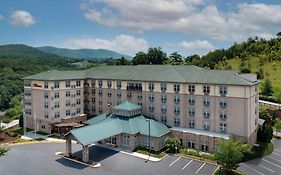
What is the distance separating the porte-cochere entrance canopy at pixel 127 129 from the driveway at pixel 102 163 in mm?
3254

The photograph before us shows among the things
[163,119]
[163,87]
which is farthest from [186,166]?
[163,87]

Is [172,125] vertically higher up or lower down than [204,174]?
higher up

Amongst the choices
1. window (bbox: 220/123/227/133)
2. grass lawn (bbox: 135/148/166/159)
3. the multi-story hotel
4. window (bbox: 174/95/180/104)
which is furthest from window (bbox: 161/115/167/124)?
window (bbox: 220/123/227/133)

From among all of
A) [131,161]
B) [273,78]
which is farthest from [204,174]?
[273,78]

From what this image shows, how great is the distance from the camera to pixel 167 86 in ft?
180

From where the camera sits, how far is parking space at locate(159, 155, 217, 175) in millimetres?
39844

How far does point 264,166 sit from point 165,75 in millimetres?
24131

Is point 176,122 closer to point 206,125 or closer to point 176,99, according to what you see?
point 176,99

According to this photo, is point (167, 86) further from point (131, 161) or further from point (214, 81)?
point (131, 161)

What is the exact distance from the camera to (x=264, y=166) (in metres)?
42.3

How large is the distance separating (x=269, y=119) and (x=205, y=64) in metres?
67.8

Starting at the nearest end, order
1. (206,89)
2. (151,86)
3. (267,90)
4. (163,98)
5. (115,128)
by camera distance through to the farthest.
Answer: (115,128) → (206,89) → (163,98) → (151,86) → (267,90)

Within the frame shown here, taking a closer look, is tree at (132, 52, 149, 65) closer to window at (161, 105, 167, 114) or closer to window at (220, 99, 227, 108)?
window at (161, 105, 167, 114)

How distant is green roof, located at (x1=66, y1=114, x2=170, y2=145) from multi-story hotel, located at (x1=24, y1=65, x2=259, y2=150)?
388cm
